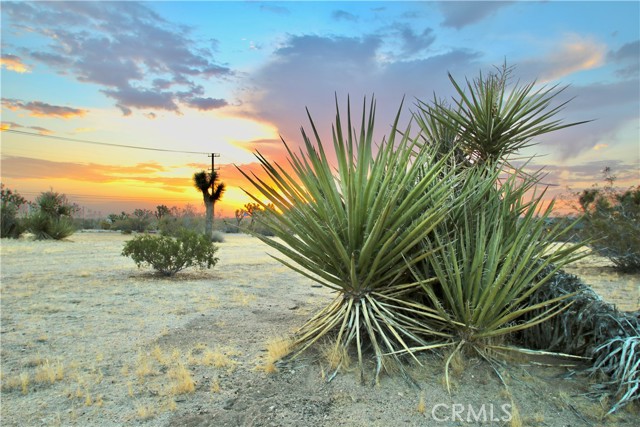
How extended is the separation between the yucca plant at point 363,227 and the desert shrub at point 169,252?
789 cm

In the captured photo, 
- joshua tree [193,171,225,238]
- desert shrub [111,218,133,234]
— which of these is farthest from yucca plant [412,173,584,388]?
desert shrub [111,218,133,234]

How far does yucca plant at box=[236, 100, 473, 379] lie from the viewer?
15.0 ft

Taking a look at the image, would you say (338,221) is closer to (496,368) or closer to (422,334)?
(422,334)

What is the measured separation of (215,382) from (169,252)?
8325 mm

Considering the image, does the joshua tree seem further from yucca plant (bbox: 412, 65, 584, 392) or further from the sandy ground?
yucca plant (bbox: 412, 65, 584, 392)

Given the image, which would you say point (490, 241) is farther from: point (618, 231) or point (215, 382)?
point (618, 231)

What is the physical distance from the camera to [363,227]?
4.78 m

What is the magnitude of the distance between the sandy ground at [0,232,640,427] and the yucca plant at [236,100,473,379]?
1.54 feet

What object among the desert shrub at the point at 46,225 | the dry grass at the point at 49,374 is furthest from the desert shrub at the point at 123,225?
the dry grass at the point at 49,374

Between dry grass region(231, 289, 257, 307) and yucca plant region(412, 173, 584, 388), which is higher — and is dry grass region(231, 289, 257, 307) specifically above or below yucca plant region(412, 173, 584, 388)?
below

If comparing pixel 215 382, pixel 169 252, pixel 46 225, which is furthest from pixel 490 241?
pixel 46 225

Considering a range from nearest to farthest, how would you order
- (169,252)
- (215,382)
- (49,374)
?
(215,382) < (49,374) < (169,252)

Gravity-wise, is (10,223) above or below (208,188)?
below

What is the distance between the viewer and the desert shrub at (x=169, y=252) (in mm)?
12156
